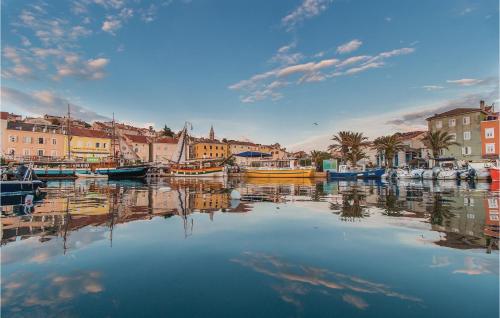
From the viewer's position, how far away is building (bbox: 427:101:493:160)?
57.1 meters

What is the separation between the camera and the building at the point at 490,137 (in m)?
54.5

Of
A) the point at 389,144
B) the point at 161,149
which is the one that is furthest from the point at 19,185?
the point at 161,149

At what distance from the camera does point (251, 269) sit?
18.6 feet

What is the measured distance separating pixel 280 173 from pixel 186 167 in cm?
2396

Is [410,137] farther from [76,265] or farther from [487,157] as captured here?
[76,265]

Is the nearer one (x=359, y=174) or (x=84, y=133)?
(x=359, y=174)

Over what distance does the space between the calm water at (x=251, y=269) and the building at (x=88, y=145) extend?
7885 cm

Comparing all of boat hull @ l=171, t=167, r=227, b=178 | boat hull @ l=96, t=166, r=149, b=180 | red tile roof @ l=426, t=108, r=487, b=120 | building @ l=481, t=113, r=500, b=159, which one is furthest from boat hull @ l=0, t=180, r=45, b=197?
red tile roof @ l=426, t=108, r=487, b=120

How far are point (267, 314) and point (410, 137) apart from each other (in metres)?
86.1

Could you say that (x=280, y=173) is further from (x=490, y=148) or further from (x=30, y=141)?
(x=30, y=141)

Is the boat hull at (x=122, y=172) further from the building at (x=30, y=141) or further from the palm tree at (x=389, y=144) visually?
the palm tree at (x=389, y=144)

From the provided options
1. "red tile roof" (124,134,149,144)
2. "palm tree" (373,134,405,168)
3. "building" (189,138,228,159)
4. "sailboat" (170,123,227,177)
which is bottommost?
"sailboat" (170,123,227,177)

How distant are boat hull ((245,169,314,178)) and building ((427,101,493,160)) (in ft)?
92.5

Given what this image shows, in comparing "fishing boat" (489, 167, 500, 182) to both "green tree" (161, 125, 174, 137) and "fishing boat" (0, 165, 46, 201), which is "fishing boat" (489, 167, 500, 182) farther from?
"green tree" (161, 125, 174, 137)
